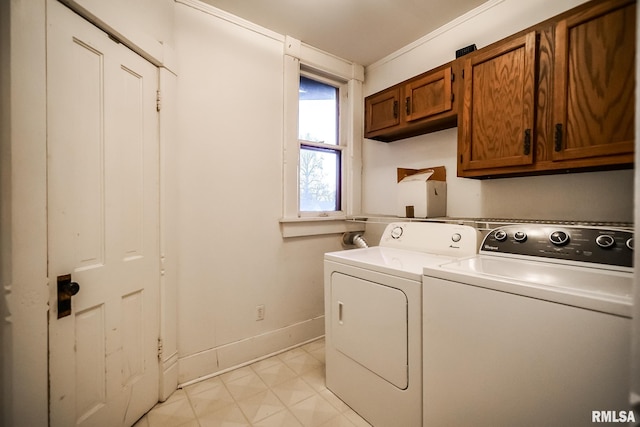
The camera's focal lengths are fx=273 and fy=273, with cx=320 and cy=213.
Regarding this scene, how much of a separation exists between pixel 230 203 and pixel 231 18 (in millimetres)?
1359

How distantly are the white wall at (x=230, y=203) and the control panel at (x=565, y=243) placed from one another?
5.01ft

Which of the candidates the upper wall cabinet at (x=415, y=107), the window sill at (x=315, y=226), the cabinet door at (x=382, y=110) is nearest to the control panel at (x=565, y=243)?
the upper wall cabinet at (x=415, y=107)

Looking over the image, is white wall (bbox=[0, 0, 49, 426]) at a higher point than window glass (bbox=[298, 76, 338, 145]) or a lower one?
lower

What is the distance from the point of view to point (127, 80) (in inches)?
56.4

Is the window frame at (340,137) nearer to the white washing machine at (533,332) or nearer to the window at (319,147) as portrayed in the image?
the window at (319,147)

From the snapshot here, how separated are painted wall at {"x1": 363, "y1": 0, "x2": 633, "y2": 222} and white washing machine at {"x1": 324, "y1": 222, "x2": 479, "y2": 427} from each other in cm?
47

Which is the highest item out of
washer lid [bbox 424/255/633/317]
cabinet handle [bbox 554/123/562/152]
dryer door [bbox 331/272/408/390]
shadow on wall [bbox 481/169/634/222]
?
cabinet handle [bbox 554/123/562/152]

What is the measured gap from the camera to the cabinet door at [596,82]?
3.73 ft

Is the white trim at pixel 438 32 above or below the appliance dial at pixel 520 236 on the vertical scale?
above

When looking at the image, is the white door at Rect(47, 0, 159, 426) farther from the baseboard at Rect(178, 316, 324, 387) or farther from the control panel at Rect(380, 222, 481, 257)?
the control panel at Rect(380, 222, 481, 257)

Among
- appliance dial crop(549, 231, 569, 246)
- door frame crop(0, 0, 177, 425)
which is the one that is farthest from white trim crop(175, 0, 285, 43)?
appliance dial crop(549, 231, 569, 246)

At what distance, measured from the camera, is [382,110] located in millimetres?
2320

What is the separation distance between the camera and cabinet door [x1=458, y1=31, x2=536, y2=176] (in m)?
1.42

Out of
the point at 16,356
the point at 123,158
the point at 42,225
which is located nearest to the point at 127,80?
the point at 123,158
